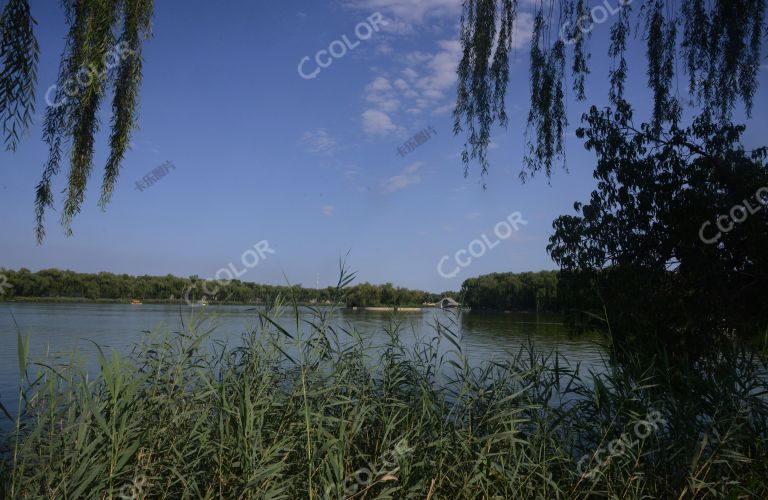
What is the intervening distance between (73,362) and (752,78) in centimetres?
645

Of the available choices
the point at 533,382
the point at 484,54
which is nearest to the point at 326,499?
the point at 533,382

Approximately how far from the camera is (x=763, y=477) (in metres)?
3.58

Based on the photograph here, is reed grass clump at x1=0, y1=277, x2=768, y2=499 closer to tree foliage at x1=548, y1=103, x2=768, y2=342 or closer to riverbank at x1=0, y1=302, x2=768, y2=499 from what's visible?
riverbank at x1=0, y1=302, x2=768, y2=499

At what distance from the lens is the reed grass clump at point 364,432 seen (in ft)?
9.55

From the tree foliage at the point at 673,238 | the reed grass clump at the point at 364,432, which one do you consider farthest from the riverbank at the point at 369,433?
the tree foliage at the point at 673,238

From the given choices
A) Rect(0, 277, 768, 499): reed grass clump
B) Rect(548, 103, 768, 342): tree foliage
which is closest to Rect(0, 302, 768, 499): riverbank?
Rect(0, 277, 768, 499): reed grass clump

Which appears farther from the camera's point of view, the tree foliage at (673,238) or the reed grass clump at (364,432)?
the tree foliage at (673,238)

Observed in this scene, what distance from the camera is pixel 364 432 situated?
389cm

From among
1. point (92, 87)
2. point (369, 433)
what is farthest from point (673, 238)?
point (92, 87)

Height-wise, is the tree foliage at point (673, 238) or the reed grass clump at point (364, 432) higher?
the tree foliage at point (673, 238)

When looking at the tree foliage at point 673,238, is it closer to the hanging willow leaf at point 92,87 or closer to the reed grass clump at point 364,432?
the reed grass clump at point 364,432

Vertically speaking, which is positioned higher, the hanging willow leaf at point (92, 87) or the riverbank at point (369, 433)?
the hanging willow leaf at point (92, 87)

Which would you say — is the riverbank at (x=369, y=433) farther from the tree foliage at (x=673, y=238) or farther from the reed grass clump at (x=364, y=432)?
the tree foliage at (x=673, y=238)

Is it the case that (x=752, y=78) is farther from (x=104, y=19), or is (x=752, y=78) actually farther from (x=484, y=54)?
(x=104, y=19)
